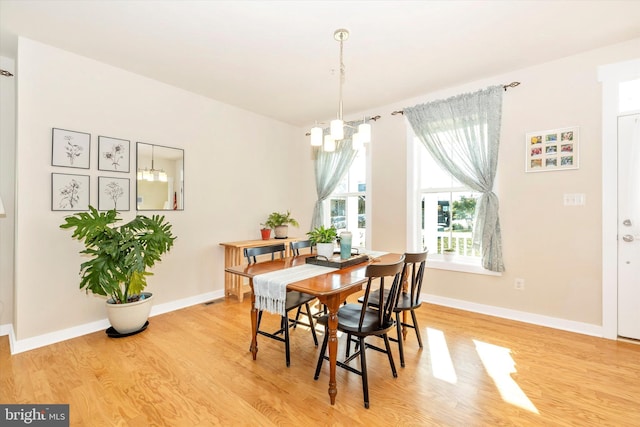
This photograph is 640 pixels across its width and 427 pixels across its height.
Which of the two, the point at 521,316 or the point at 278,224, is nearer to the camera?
the point at 521,316

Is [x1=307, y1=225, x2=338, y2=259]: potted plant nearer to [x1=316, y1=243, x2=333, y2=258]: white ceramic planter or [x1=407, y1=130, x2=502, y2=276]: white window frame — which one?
[x1=316, y1=243, x2=333, y2=258]: white ceramic planter

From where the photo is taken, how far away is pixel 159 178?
340cm

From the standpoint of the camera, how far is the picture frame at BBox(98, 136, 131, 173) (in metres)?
2.95

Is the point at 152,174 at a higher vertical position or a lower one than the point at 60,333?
higher

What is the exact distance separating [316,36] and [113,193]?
2542mm

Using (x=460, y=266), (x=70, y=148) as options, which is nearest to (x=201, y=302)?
(x=70, y=148)

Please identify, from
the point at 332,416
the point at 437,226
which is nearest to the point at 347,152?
the point at 437,226

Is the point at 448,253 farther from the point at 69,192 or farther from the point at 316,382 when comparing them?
the point at 69,192

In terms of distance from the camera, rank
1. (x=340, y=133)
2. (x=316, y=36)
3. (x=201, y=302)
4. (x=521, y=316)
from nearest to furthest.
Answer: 1. (x=340, y=133)
2. (x=316, y=36)
3. (x=521, y=316)
4. (x=201, y=302)

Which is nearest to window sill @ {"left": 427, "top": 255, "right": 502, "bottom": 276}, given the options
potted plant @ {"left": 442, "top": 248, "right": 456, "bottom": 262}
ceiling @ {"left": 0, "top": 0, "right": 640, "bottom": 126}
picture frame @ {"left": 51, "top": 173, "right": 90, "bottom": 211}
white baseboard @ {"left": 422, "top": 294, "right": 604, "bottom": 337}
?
potted plant @ {"left": 442, "top": 248, "right": 456, "bottom": 262}

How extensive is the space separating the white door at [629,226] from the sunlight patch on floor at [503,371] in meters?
1.22

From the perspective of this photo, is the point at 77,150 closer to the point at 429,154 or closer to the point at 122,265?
the point at 122,265

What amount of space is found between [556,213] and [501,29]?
6.06 ft

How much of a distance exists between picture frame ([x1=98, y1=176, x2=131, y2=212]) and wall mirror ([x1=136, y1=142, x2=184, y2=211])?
121 mm
